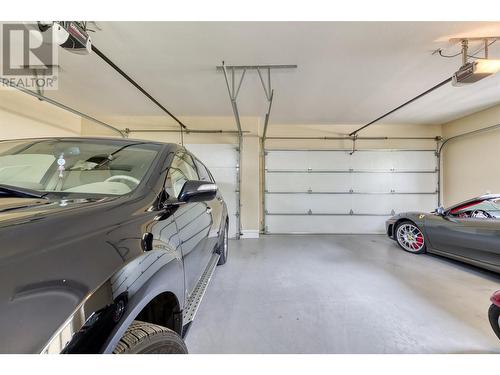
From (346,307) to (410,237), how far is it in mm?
2757

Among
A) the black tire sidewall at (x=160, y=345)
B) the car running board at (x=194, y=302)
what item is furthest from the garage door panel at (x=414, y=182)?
the black tire sidewall at (x=160, y=345)

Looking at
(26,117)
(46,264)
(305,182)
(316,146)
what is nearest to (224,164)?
(305,182)

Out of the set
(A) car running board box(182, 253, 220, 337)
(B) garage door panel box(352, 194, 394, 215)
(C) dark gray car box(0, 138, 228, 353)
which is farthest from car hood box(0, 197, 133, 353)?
(B) garage door panel box(352, 194, 394, 215)

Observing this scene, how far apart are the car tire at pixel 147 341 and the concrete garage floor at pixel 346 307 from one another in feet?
3.03

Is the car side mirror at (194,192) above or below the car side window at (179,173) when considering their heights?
below

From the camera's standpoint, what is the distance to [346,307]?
2.19 m

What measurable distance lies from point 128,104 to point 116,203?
473 cm

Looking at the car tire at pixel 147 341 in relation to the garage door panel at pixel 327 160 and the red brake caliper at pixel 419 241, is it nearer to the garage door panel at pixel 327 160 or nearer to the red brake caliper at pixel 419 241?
the red brake caliper at pixel 419 241

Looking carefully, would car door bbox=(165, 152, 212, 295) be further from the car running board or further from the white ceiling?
the white ceiling

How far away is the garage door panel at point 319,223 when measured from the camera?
5902 mm

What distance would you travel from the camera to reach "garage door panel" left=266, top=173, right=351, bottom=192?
597cm

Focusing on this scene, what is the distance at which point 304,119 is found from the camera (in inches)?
224

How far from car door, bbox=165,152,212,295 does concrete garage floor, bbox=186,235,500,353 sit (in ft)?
2.21
